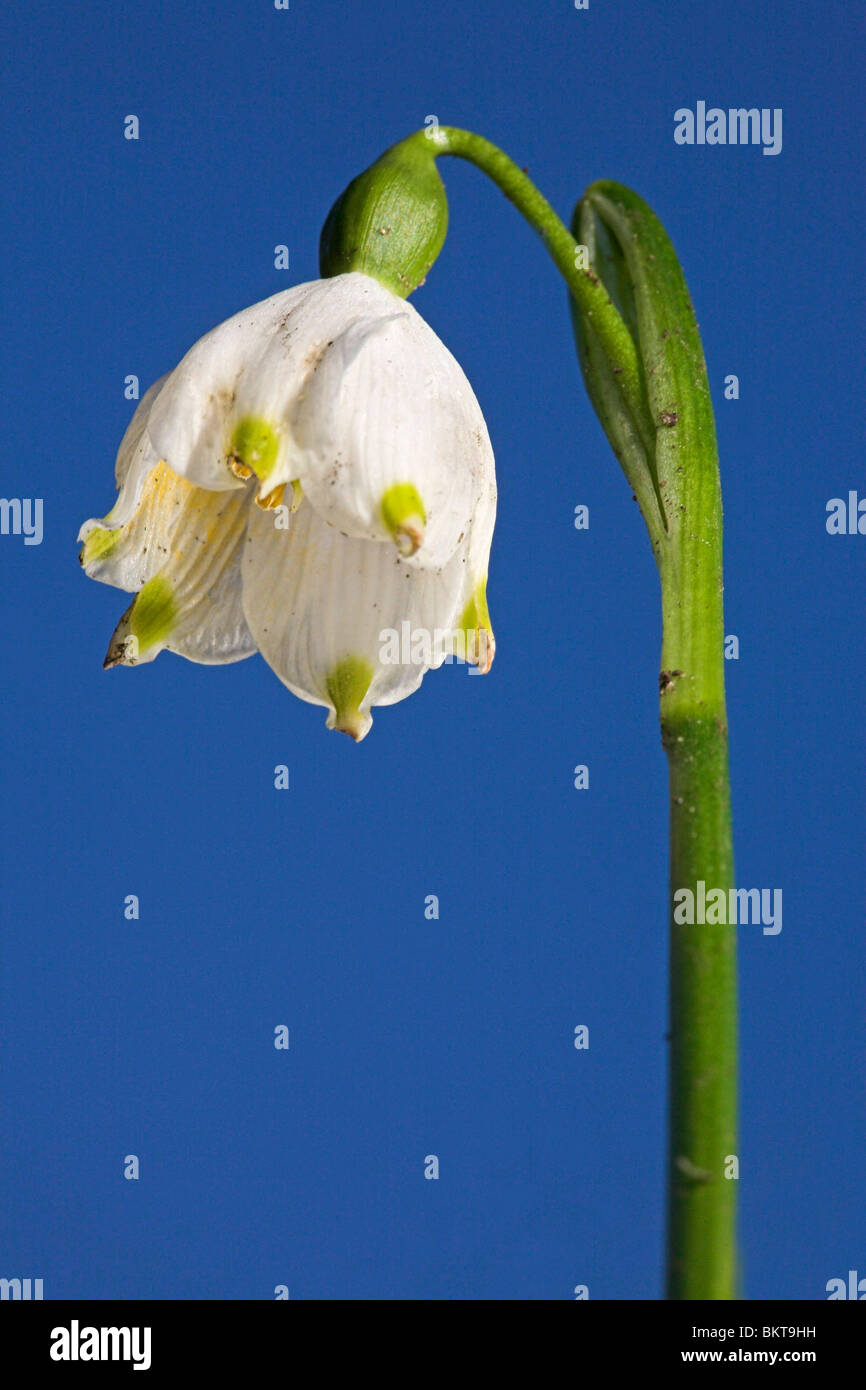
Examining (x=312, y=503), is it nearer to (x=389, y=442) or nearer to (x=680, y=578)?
(x=389, y=442)

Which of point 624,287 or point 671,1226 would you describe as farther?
point 624,287

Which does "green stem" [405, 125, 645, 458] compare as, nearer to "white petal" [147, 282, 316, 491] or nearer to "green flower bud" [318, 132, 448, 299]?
"green flower bud" [318, 132, 448, 299]

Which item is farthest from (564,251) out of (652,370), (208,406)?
(208,406)

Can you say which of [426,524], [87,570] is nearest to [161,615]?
[87,570]

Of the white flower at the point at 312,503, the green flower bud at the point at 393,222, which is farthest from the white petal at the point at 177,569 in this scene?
the green flower bud at the point at 393,222

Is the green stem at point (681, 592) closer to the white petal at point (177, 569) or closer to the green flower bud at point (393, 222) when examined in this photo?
the green flower bud at point (393, 222)

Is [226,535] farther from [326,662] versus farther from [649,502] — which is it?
[649,502]
